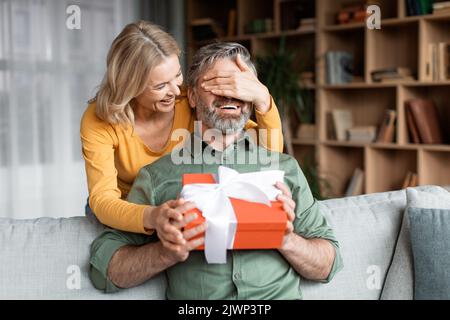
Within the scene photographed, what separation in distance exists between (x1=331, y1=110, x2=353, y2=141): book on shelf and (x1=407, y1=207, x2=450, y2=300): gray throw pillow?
2.55 metres

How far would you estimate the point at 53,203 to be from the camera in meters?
4.30

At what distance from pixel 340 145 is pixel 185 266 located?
9.67 feet

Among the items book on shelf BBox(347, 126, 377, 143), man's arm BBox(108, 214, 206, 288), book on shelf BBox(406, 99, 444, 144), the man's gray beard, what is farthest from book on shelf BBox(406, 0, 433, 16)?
man's arm BBox(108, 214, 206, 288)

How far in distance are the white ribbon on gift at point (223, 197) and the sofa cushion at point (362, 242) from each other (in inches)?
17.4

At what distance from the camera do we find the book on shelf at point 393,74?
3.78 m

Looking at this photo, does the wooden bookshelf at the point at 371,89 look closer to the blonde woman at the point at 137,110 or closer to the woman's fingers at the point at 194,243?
the blonde woman at the point at 137,110

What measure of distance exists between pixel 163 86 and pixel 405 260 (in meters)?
0.86

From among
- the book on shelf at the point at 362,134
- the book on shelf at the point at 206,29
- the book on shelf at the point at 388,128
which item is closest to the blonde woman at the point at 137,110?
the book on shelf at the point at 388,128

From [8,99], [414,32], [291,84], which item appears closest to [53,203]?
[8,99]
